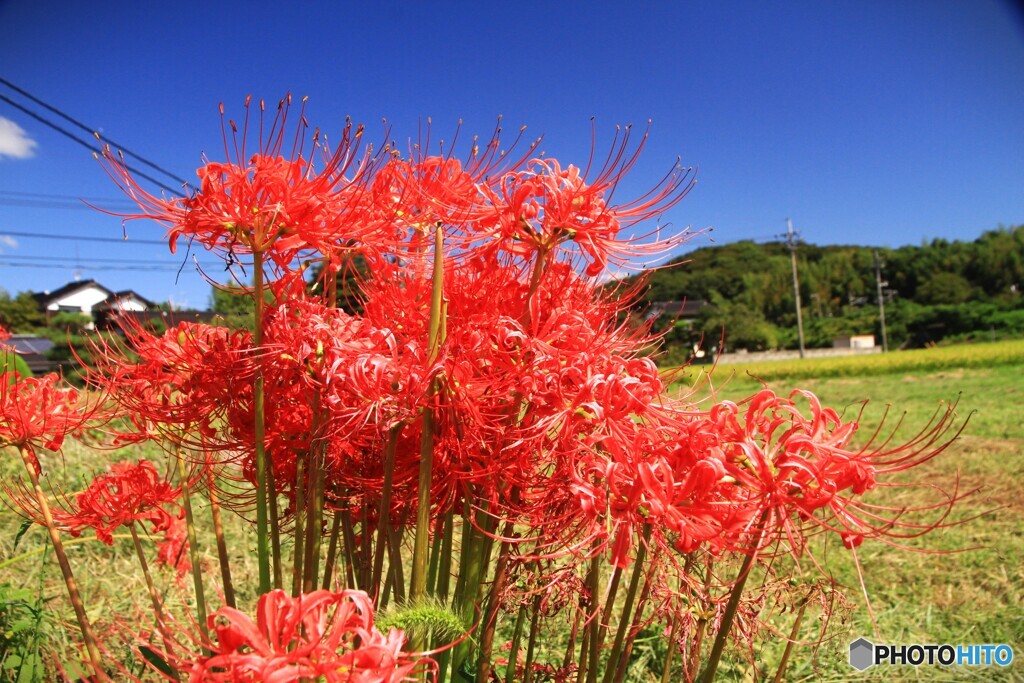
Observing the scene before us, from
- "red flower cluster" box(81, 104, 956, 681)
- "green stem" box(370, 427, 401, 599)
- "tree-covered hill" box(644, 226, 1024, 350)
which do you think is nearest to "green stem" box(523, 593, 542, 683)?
"red flower cluster" box(81, 104, 956, 681)

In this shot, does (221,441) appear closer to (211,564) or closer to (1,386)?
(1,386)

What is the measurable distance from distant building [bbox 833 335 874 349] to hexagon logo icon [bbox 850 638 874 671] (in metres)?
47.4

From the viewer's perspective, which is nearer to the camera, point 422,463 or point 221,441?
point 422,463

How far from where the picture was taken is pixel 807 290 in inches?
2301

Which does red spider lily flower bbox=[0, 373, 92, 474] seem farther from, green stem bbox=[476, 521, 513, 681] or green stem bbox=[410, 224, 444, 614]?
green stem bbox=[476, 521, 513, 681]

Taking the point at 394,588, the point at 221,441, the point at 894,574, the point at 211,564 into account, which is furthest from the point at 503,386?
the point at 894,574

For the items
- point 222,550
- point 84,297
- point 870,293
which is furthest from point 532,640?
point 870,293

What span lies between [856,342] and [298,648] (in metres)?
49.9

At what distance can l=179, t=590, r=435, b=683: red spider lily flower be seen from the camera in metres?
0.70

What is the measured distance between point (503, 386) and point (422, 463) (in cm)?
20

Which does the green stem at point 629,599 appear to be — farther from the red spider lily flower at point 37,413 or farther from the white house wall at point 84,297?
the white house wall at point 84,297

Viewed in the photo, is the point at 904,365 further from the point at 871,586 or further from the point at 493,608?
the point at 493,608

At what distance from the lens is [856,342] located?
44.0 m

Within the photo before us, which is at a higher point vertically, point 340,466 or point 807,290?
point 807,290
